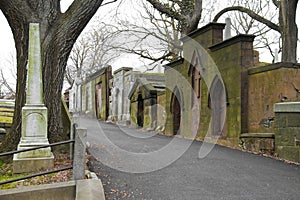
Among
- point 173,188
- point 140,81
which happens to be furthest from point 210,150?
point 140,81

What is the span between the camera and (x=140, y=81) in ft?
72.4

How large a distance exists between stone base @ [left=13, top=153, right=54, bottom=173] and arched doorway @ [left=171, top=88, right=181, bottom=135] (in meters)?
9.72

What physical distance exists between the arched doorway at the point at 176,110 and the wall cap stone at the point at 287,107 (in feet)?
24.9

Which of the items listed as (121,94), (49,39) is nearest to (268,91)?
(49,39)

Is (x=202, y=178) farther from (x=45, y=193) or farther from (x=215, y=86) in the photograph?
(x=215, y=86)

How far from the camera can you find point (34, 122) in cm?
746

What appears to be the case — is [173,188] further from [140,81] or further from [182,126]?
[140,81]

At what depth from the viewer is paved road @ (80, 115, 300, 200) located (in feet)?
18.2

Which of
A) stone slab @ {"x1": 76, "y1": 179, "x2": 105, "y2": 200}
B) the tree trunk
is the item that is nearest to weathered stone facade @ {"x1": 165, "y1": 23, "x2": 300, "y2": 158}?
the tree trunk

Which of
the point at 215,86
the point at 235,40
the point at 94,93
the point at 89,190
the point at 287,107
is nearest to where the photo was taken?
the point at 89,190

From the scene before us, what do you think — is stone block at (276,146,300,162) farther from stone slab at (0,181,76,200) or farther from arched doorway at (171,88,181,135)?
arched doorway at (171,88,181,135)

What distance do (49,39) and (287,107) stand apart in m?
5.99

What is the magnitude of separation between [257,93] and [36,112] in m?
6.42

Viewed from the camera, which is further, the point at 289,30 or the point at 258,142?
the point at 289,30
